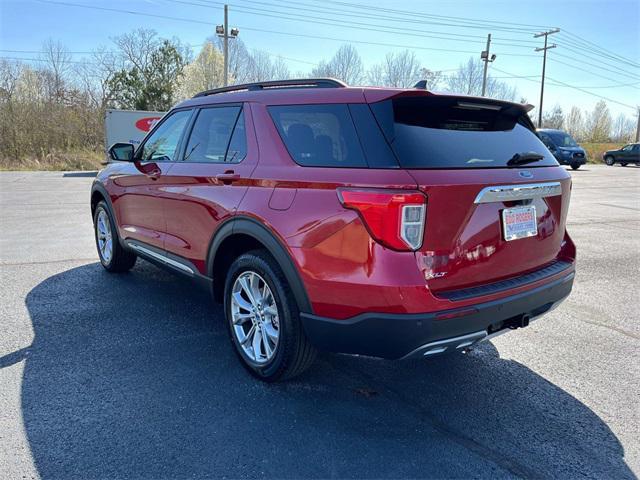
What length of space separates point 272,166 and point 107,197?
315 centimetres

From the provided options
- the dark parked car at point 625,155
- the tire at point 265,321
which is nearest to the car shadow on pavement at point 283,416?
the tire at point 265,321

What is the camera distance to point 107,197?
526 centimetres

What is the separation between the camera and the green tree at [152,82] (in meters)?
41.8

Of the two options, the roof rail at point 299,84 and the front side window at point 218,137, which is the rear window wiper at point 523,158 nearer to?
the roof rail at point 299,84

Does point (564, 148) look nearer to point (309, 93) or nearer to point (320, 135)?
point (309, 93)

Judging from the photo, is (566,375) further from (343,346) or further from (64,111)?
(64,111)

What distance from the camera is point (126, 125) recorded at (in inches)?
839

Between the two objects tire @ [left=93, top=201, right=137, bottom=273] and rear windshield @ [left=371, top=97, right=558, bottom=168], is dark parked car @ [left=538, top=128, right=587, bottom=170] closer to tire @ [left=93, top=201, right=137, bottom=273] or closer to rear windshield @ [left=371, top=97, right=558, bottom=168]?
tire @ [left=93, top=201, right=137, bottom=273]

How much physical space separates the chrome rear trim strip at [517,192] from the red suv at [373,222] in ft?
0.03

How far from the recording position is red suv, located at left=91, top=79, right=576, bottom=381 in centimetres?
231

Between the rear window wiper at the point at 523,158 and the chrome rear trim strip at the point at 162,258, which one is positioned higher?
the rear window wiper at the point at 523,158

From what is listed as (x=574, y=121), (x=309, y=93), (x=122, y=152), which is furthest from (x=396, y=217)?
(x=574, y=121)

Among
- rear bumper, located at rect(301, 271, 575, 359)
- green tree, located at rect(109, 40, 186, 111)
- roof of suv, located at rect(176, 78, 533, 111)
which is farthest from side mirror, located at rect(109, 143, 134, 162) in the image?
green tree, located at rect(109, 40, 186, 111)

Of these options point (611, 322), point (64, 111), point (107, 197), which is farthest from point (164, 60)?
point (611, 322)
